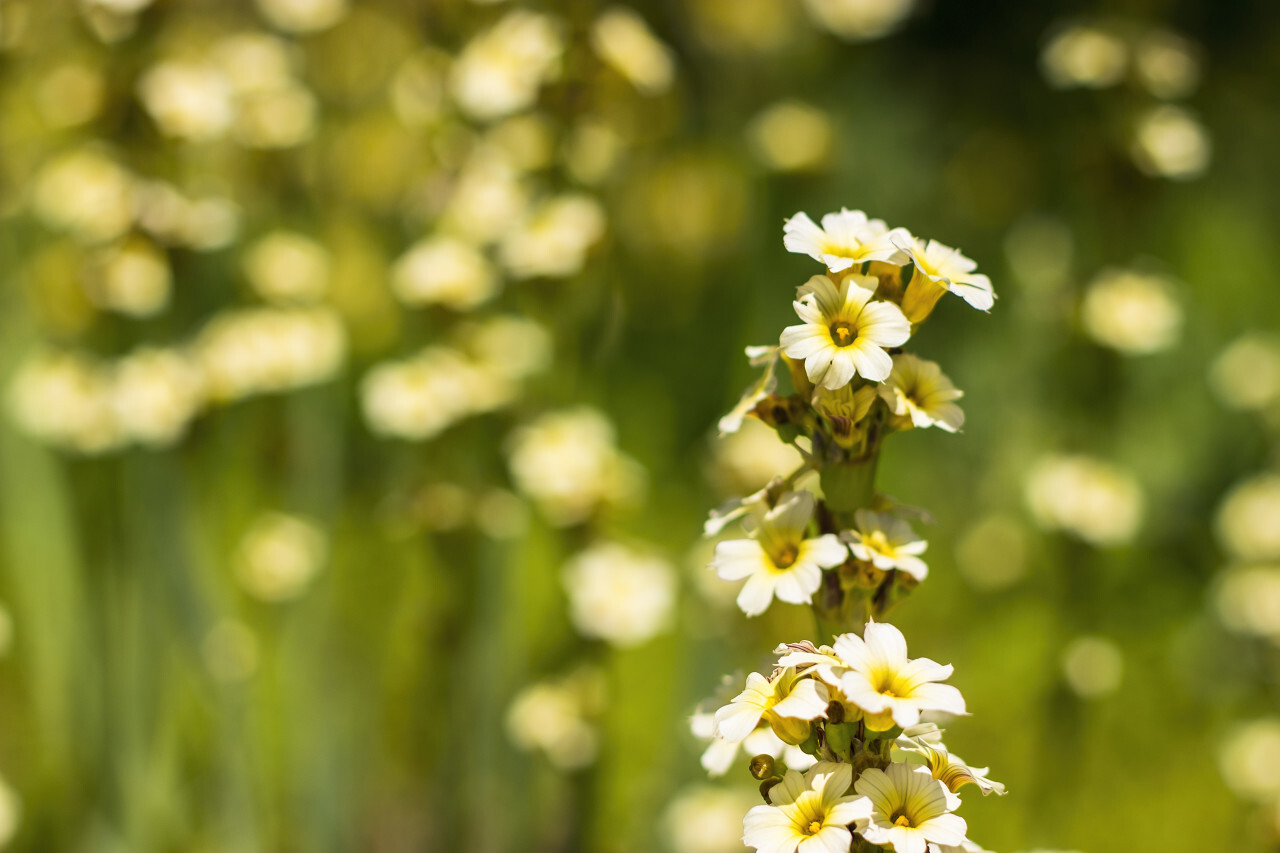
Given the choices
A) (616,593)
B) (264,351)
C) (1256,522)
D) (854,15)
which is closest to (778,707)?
(616,593)

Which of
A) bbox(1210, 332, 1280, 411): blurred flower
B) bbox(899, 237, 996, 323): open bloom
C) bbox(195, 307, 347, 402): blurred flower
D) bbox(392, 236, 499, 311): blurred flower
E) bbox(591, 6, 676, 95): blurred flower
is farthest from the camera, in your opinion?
bbox(1210, 332, 1280, 411): blurred flower

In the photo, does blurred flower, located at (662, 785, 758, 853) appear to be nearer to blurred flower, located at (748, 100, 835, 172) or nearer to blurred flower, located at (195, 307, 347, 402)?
blurred flower, located at (195, 307, 347, 402)

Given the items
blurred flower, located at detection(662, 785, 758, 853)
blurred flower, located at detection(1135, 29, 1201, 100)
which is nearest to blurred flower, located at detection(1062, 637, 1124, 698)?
blurred flower, located at detection(662, 785, 758, 853)

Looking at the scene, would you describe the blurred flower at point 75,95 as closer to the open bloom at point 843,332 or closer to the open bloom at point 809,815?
the open bloom at point 843,332

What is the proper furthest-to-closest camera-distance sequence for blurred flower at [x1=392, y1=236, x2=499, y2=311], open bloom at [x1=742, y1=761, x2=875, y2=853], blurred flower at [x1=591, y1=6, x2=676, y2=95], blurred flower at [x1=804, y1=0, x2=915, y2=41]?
blurred flower at [x1=804, y1=0, x2=915, y2=41] < blurred flower at [x1=392, y1=236, x2=499, y2=311] < blurred flower at [x1=591, y1=6, x2=676, y2=95] < open bloom at [x1=742, y1=761, x2=875, y2=853]

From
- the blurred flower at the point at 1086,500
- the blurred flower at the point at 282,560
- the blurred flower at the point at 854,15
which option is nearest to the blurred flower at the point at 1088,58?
the blurred flower at the point at 854,15

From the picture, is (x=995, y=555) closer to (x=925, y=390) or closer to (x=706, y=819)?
(x=706, y=819)
